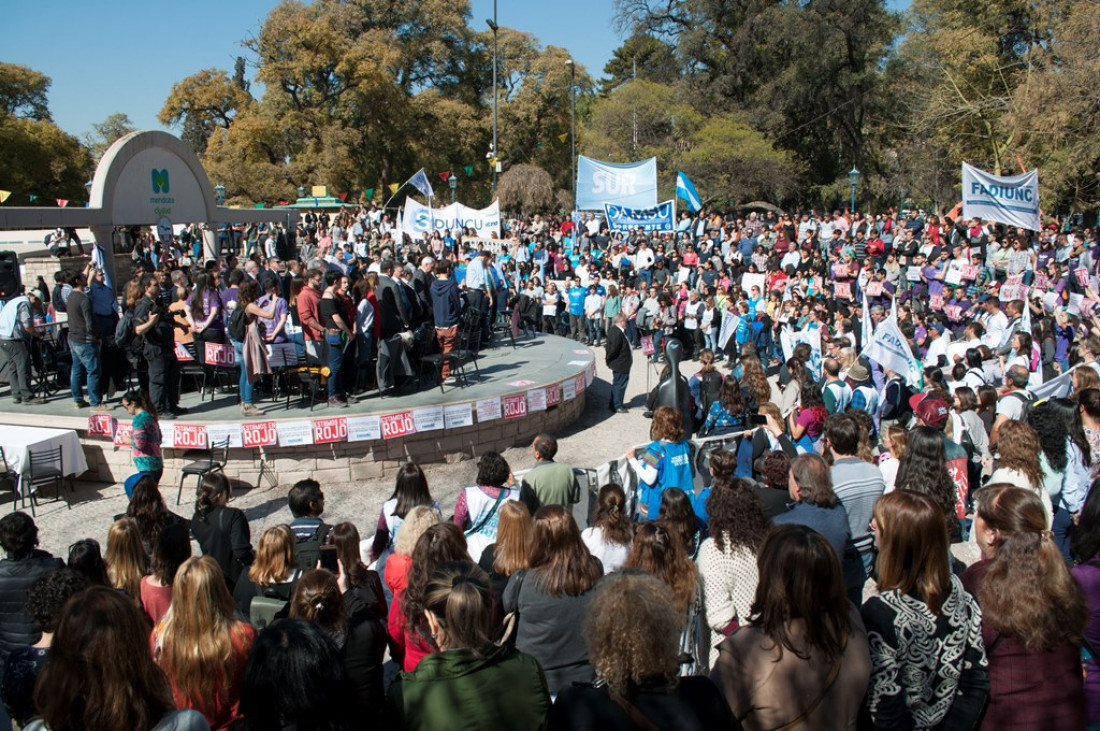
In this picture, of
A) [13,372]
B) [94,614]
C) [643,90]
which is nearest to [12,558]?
[94,614]

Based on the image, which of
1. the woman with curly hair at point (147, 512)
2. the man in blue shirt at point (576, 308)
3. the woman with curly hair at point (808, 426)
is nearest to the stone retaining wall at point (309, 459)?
the woman with curly hair at point (808, 426)

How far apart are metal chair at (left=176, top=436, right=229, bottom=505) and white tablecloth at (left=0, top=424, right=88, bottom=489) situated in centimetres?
114

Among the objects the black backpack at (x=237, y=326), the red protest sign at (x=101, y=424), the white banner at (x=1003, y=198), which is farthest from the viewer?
the white banner at (x=1003, y=198)

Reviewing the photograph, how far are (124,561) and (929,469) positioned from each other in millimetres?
4984

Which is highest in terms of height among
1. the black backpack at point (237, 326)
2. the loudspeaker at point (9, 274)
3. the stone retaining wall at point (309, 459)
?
the loudspeaker at point (9, 274)

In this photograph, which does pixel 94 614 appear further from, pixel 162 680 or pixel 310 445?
pixel 310 445

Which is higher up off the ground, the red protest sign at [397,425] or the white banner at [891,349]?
the white banner at [891,349]

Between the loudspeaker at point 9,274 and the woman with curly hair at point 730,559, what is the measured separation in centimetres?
1385

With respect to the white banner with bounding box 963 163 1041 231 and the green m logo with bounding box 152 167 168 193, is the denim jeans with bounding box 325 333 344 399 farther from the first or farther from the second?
the white banner with bounding box 963 163 1041 231

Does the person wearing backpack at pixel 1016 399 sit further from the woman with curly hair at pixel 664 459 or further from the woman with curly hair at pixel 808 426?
the woman with curly hair at pixel 664 459

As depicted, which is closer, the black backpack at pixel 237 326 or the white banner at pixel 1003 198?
the black backpack at pixel 237 326

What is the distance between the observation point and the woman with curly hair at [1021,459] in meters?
5.42

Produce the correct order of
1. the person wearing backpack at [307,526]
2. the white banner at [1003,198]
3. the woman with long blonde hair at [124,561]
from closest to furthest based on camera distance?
1. the woman with long blonde hair at [124,561]
2. the person wearing backpack at [307,526]
3. the white banner at [1003,198]

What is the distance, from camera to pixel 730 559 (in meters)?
4.19
